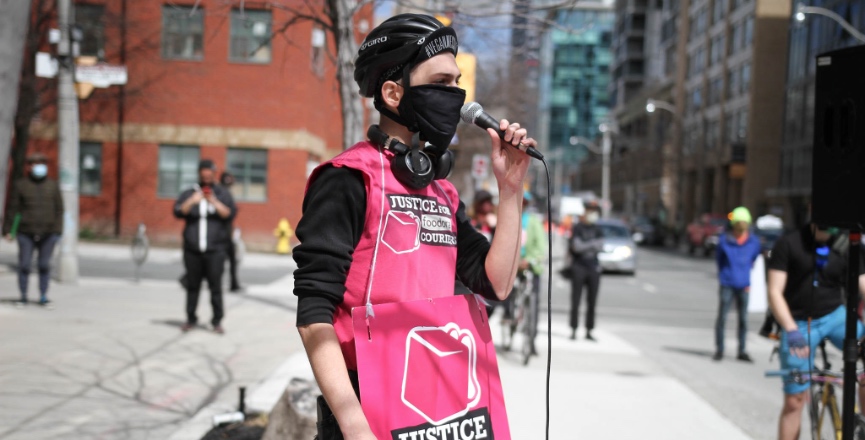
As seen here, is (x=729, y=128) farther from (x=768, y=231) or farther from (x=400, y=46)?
(x=400, y=46)

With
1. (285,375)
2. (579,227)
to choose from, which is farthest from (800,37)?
(285,375)

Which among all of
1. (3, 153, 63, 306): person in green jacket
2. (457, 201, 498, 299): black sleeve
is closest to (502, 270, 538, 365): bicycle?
(3, 153, 63, 306): person in green jacket

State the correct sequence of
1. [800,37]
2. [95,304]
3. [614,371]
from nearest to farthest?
[614,371], [95,304], [800,37]

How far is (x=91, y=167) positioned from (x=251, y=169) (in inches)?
199

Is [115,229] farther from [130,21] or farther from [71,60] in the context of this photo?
[71,60]

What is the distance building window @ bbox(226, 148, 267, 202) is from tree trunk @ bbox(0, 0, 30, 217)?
78.2ft

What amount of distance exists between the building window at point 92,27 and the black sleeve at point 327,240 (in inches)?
928

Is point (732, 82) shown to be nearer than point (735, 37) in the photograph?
No

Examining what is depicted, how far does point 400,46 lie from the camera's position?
2348 millimetres

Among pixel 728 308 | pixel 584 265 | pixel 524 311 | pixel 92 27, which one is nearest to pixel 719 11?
pixel 92 27

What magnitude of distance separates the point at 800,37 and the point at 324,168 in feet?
166

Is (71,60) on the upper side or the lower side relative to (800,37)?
lower

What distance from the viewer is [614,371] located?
29.8ft

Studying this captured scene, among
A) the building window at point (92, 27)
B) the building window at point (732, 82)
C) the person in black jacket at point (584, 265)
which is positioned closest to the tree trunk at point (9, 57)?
the person in black jacket at point (584, 265)
